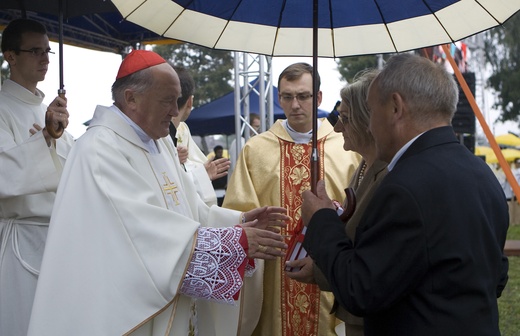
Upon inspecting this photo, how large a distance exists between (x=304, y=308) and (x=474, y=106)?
503 centimetres

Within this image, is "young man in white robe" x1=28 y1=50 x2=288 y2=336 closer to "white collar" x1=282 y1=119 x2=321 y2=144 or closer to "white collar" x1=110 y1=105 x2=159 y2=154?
"white collar" x1=110 y1=105 x2=159 y2=154

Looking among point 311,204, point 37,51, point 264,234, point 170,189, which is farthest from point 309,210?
point 37,51

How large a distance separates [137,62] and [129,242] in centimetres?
86

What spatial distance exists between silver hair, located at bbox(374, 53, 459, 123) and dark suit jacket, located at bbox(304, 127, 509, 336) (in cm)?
8

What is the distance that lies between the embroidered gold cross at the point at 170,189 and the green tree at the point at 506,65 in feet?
136

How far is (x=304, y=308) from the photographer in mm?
4383

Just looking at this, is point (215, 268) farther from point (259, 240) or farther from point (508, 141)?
point (508, 141)

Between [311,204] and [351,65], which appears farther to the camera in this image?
[351,65]

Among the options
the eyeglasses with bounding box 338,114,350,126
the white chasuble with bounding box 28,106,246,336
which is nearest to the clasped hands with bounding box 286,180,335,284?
the white chasuble with bounding box 28,106,246,336

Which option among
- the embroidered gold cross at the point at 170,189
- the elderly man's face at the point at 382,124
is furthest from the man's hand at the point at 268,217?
the elderly man's face at the point at 382,124

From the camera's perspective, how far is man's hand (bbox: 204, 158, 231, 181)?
4.84 metres

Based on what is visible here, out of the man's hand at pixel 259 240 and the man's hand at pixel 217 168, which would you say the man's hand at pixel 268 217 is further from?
the man's hand at pixel 217 168

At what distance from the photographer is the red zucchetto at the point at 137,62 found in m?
3.24

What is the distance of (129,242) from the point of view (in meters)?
2.88
